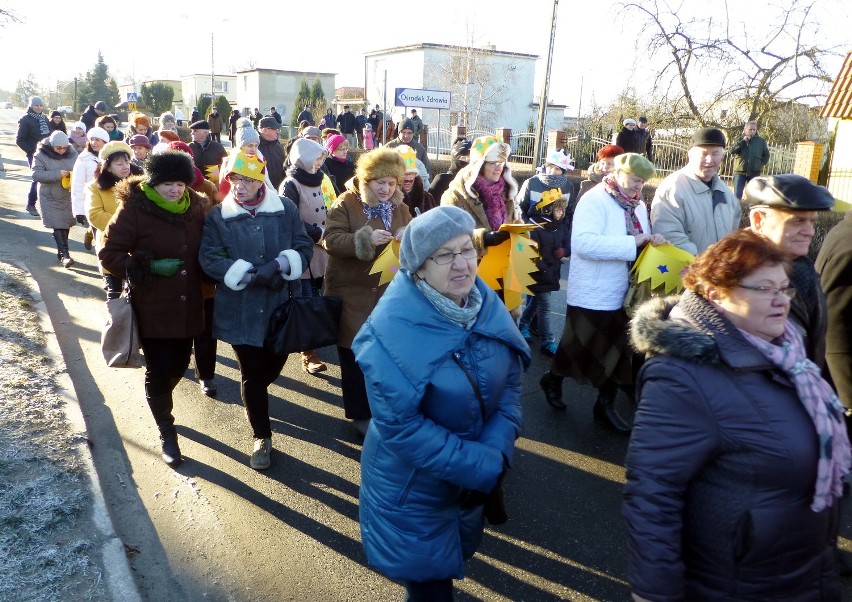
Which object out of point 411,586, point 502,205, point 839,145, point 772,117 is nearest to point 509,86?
point 772,117

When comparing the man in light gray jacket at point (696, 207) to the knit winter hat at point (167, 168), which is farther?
the man in light gray jacket at point (696, 207)

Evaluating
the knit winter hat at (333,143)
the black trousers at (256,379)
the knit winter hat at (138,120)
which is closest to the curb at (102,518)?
the black trousers at (256,379)

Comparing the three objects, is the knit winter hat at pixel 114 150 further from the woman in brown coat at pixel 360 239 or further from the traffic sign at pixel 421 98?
the traffic sign at pixel 421 98

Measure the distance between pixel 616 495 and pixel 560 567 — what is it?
878mm

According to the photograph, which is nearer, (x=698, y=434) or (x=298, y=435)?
(x=698, y=434)

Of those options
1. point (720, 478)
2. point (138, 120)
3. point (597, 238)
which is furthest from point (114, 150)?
point (720, 478)

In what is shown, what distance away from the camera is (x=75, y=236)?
474 inches

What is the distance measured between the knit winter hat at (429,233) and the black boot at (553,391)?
10.0ft

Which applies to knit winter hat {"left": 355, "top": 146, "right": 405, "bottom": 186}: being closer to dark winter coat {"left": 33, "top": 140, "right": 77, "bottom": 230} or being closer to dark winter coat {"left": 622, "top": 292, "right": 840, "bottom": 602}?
dark winter coat {"left": 622, "top": 292, "right": 840, "bottom": 602}

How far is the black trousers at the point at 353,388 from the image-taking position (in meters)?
4.82

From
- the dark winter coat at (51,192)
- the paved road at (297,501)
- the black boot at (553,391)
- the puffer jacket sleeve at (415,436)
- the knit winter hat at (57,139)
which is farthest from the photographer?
the knit winter hat at (57,139)

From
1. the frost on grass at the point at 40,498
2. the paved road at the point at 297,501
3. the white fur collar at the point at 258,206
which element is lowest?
the paved road at the point at 297,501

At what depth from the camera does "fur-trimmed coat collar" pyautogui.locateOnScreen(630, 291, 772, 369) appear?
6.62ft

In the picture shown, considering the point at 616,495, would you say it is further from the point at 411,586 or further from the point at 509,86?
the point at 509,86
